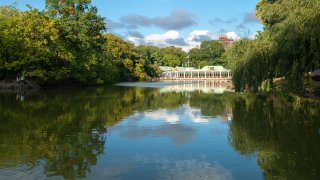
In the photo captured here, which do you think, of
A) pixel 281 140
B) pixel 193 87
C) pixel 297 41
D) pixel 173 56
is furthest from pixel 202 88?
pixel 173 56

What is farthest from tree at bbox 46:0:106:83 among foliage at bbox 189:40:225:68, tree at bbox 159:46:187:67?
tree at bbox 159:46:187:67

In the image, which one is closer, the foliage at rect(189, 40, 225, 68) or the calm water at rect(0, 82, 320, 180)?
the calm water at rect(0, 82, 320, 180)

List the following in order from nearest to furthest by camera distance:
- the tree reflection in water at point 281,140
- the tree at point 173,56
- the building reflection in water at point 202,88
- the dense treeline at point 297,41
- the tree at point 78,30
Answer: the tree reflection in water at point 281,140
the dense treeline at point 297,41
the building reflection in water at point 202,88
the tree at point 78,30
the tree at point 173,56

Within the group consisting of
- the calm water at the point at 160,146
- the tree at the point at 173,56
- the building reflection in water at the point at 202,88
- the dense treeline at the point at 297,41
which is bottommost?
the calm water at the point at 160,146

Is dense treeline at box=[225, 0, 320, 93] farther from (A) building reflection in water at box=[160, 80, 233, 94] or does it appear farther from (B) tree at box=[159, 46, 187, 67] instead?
(B) tree at box=[159, 46, 187, 67]

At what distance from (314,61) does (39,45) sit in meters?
37.8

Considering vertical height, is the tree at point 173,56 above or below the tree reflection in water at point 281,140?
above

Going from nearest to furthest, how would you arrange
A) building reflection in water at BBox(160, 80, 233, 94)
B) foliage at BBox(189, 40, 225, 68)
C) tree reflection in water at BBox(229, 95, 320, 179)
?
tree reflection in water at BBox(229, 95, 320, 179) < building reflection in water at BBox(160, 80, 233, 94) < foliage at BBox(189, 40, 225, 68)

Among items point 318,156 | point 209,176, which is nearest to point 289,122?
point 318,156

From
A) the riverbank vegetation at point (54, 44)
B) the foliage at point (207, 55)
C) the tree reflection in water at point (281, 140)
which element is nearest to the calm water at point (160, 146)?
the tree reflection in water at point (281, 140)

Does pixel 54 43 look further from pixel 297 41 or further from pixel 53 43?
pixel 297 41

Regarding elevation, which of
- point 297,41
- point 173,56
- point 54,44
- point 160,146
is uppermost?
point 173,56

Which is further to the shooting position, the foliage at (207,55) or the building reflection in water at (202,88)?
the foliage at (207,55)

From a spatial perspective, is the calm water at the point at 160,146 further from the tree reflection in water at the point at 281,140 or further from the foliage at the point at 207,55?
the foliage at the point at 207,55
